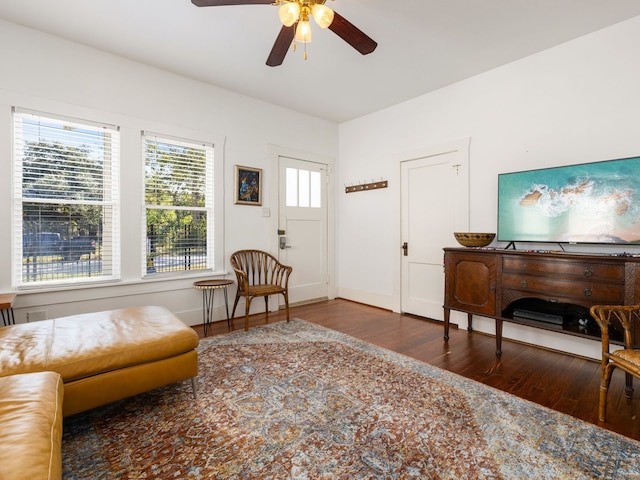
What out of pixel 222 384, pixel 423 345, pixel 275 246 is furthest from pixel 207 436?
pixel 275 246

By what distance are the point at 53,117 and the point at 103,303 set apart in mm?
1806

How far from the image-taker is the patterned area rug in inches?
58.4

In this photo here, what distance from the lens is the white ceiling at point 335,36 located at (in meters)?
2.46

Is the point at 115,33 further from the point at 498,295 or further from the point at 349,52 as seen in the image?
the point at 498,295

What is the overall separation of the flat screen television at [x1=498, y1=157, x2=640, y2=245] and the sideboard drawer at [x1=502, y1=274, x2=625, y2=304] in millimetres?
516

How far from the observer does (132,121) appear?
330cm

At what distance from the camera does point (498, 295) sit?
2.85 m

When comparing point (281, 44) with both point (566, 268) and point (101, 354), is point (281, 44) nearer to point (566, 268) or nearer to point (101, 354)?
point (101, 354)

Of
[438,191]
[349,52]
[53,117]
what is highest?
[349,52]

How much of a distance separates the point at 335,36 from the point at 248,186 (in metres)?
2.07

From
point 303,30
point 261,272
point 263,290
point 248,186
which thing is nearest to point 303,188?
point 248,186

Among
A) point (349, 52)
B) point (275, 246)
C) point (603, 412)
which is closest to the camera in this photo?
point (603, 412)

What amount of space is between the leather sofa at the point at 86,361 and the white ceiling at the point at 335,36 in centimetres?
241

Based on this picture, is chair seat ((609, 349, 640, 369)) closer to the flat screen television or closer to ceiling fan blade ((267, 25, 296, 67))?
the flat screen television
